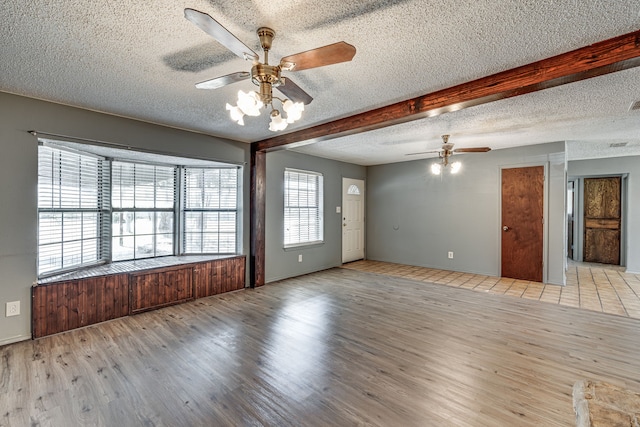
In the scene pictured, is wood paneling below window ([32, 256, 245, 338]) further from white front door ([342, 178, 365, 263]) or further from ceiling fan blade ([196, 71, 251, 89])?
white front door ([342, 178, 365, 263])

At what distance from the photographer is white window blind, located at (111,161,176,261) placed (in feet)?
13.2

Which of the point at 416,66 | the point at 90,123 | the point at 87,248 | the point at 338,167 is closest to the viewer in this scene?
the point at 416,66

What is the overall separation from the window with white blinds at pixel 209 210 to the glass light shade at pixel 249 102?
10.6ft

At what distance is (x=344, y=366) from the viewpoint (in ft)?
7.86

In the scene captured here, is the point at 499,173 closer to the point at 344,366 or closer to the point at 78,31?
the point at 344,366

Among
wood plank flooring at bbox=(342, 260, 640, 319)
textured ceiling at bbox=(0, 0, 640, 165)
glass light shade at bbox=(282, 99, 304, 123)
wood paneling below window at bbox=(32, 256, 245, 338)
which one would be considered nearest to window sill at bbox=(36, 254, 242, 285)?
wood paneling below window at bbox=(32, 256, 245, 338)

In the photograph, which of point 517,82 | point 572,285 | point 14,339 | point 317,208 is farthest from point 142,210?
point 572,285

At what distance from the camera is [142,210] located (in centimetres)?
426

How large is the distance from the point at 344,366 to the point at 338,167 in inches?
186

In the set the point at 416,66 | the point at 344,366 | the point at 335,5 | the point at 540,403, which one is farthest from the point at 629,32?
the point at 344,366

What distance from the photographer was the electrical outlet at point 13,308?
9.09ft

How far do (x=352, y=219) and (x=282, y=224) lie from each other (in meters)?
2.23

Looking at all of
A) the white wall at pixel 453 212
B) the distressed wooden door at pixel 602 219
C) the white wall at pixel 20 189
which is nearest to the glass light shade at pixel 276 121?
the white wall at pixel 20 189

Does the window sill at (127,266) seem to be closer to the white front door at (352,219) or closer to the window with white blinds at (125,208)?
the window with white blinds at (125,208)
